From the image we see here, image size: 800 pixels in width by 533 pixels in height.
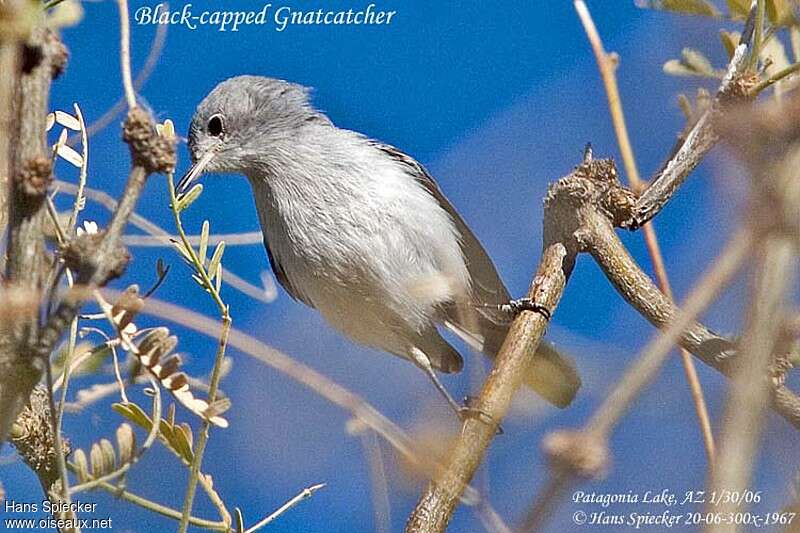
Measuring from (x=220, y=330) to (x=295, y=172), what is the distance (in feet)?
6.42

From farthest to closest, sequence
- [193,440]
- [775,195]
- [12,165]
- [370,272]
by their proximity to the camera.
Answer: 1. [370,272]
2. [193,440]
3. [12,165]
4. [775,195]

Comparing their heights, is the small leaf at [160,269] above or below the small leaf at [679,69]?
below

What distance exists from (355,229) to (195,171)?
0.59 m

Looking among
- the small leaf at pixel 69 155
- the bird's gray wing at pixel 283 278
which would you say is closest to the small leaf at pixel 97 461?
the small leaf at pixel 69 155

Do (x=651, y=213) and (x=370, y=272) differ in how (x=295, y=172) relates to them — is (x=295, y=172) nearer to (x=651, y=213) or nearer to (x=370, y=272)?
(x=370, y=272)

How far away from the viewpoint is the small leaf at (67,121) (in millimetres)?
1379

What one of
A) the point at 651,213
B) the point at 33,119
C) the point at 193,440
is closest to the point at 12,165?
the point at 33,119

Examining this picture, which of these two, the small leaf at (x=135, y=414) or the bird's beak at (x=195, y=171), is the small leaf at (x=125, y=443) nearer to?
the small leaf at (x=135, y=414)

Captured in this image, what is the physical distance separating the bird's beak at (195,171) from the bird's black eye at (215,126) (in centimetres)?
8

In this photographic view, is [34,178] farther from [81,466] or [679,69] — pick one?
[679,69]

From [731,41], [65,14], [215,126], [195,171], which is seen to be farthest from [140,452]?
[215,126]

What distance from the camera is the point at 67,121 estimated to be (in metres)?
1.39

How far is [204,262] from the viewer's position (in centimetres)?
139

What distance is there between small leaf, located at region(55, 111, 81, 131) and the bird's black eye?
1.70 meters
